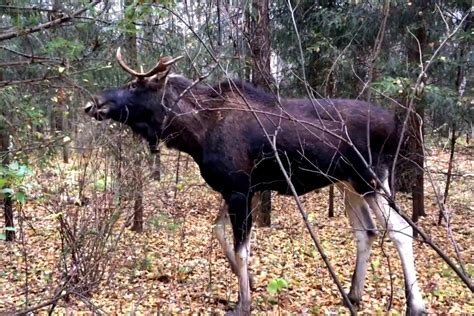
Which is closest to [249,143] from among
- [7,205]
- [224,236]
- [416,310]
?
[224,236]

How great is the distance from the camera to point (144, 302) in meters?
6.05

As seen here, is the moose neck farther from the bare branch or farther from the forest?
the bare branch

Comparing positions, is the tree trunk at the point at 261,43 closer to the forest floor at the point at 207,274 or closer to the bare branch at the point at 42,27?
the forest floor at the point at 207,274

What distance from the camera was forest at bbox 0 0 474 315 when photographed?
478 cm

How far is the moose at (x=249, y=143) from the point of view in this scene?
5.85 meters

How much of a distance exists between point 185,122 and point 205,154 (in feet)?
1.51

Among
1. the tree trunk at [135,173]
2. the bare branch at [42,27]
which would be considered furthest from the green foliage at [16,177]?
the tree trunk at [135,173]

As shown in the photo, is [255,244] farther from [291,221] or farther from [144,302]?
[144,302]

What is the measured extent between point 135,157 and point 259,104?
175 centimetres

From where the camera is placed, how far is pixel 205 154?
19.5 ft

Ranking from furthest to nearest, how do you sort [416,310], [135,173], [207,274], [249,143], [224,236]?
[207,274]
[135,173]
[224,236]
[249,143]
[416,310]

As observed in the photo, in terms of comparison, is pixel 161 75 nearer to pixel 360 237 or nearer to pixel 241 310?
pixel 241 310

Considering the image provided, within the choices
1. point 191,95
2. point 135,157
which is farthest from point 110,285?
A: point 191,95

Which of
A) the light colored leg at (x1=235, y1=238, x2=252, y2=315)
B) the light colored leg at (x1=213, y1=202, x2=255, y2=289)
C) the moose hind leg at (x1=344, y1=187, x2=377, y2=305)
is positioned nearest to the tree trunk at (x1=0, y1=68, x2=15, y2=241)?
Answer: the light colored leg at (x1=213, y1=202, x2=255, y2=289)
